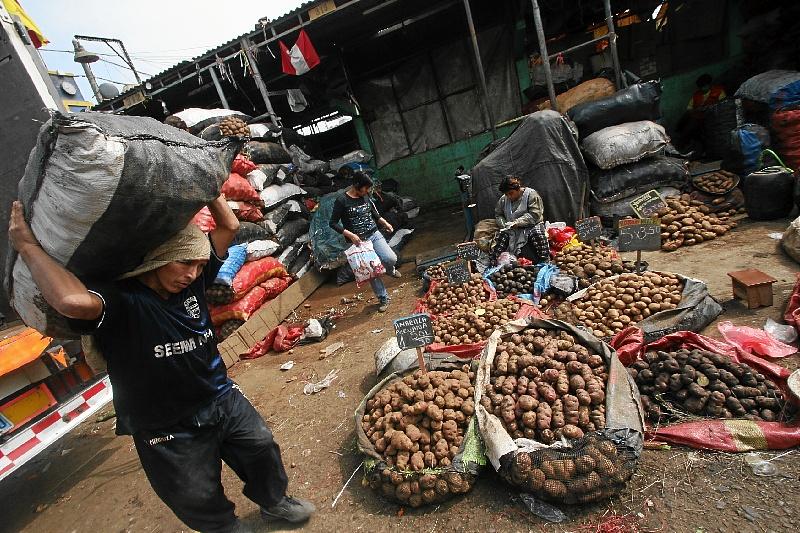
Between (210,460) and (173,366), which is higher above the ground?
(173,366)

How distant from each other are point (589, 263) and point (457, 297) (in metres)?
1.68

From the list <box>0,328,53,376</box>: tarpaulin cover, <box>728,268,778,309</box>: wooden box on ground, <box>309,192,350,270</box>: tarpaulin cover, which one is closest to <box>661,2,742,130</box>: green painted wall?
<box>728,268,778,309</box>: wooden box on ground

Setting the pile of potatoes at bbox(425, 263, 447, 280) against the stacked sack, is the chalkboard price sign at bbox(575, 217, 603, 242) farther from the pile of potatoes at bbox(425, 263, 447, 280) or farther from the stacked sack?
the pile of potatoes at bbox(425, 263, 447, 280)

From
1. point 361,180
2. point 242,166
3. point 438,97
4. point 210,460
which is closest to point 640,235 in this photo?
point 361,180

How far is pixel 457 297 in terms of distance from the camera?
4719 mm

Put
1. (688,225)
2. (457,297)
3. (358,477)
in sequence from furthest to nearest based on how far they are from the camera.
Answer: (688,225), (457,297), (358,477)

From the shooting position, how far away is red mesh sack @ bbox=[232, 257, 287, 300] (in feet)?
17.9

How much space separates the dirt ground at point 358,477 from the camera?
6.59 feet

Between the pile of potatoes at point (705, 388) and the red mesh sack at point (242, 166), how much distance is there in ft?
20.6

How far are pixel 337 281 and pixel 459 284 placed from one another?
3307 mm

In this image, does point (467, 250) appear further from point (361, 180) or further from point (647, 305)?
point (647, 305)

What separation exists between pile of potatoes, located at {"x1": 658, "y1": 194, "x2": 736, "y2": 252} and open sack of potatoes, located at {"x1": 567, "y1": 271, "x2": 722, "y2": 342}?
1833mm

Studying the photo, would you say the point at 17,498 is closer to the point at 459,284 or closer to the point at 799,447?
the point at 459,284

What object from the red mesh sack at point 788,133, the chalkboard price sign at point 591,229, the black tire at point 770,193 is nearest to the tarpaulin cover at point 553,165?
the chalkboard price sign at point 591,229
